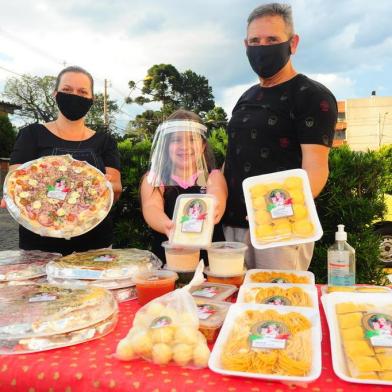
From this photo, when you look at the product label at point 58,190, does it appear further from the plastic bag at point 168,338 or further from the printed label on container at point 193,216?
the plastic bag at point 168,338

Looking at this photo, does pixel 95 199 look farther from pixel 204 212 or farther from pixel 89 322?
pixel 89 322

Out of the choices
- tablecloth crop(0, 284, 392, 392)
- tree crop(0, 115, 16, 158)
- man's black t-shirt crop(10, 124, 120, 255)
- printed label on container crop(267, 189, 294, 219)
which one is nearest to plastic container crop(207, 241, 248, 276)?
printed label on container crop(267, 189, 294, 219)

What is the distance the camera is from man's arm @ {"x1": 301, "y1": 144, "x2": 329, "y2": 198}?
1911 millimetres

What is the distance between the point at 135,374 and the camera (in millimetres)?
1146

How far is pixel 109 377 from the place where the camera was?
45.1 inches

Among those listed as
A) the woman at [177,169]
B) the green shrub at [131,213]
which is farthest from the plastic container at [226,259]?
the green shrub at [131,213]

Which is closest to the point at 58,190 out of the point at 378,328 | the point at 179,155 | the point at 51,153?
the point at 51,153

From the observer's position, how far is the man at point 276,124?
→ 6.41 feet

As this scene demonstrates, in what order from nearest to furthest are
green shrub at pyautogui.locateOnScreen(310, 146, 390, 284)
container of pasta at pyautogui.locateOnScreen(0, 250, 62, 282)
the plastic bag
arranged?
the plastic bag, container of pasta at pyautogui.locateOnScreen(0, 250, 62, 282), green shrub at pyautogui.locateOnScreen(310, 146, 390, 284)

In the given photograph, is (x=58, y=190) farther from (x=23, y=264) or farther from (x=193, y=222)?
(x=193, y=222)

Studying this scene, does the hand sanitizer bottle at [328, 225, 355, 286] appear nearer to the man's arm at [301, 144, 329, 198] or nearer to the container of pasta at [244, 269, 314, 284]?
the container of pasta at [244, 269, 314, 284]

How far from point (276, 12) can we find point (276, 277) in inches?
53.9

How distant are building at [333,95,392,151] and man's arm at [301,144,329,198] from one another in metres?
57.6

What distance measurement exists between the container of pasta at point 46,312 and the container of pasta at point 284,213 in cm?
70
